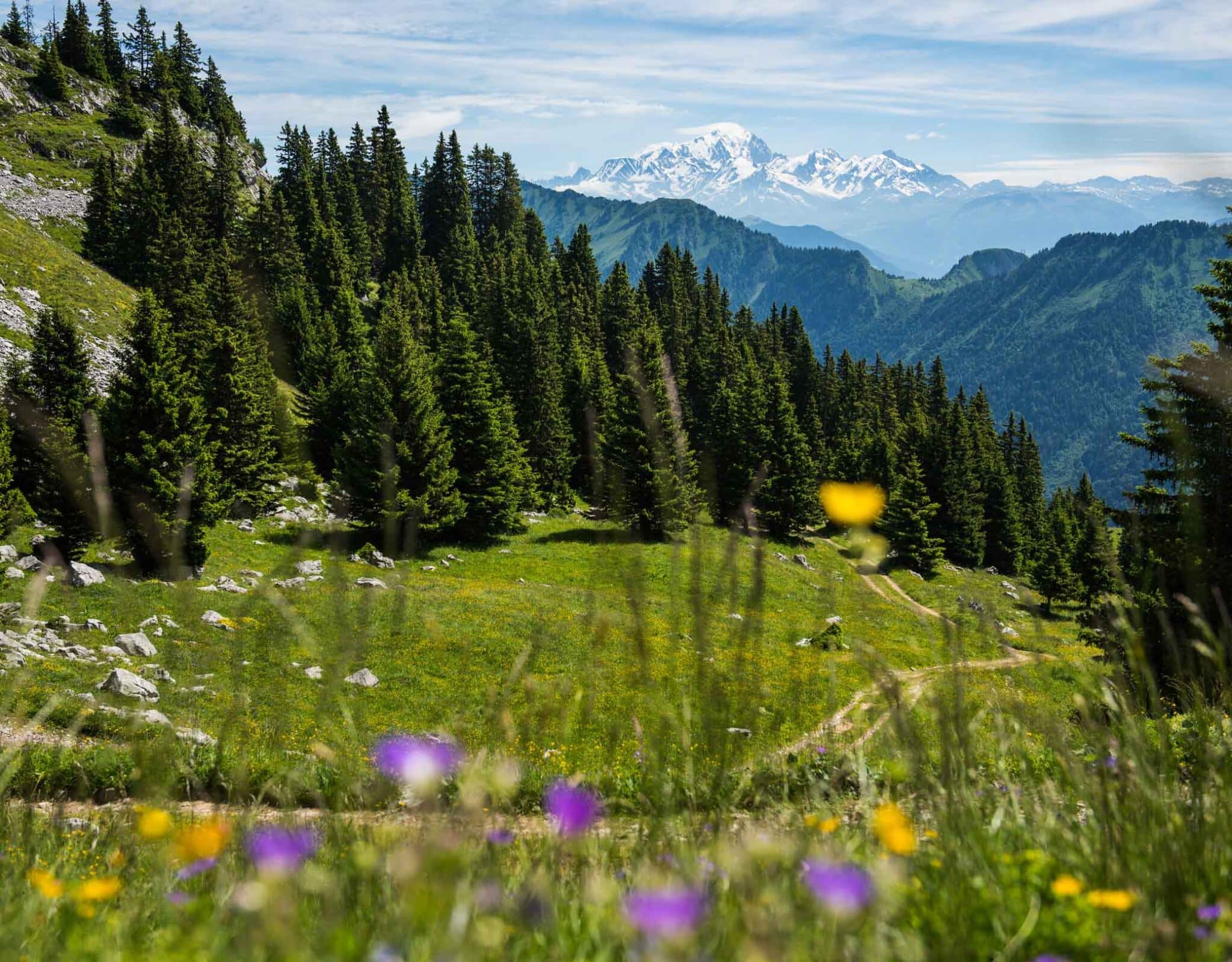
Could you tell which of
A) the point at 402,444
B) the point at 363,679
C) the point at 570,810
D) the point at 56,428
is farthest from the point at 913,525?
the point at 570,810

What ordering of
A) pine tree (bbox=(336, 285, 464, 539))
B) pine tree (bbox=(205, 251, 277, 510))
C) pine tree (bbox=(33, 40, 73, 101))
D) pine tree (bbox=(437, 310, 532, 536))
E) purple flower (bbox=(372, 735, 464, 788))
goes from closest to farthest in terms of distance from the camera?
purple flower (bbox=(372, 735, 464, 788))
pine tree (bbox=(205, 251, 277, 510))
pine tree (bbox=(336, 285, 464, 539))
pine tree (bbox=(437, 310, 532, 536))
pine tree (bbox=(33, 40, 73, 101))

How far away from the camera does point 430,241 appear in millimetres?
98562

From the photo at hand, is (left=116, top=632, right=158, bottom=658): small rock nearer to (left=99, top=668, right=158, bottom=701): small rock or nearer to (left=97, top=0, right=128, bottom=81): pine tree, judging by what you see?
(left=99, top=668, right=158, bottom=701): small rock

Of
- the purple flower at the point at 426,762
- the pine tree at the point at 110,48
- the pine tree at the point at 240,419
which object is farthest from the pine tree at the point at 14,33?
the purple flower at the point at 426,762

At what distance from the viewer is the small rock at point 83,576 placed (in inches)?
922

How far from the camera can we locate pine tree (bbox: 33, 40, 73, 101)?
93812 millimetres

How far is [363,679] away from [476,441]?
2722cm

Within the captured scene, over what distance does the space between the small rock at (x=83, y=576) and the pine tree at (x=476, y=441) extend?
2010 cm

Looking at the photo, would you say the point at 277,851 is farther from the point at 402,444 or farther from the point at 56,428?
the point at 402,444

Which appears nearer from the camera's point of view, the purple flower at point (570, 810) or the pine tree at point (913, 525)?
the purple flower at point (570, 810)

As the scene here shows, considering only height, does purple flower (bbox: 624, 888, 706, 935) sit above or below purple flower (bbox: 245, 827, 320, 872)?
above

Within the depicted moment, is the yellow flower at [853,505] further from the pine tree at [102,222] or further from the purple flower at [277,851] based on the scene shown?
the pine tree at [102,222]

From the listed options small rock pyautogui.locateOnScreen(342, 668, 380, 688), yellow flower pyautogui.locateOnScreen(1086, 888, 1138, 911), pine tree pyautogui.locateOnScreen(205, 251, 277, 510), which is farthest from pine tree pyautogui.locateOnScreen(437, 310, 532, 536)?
yellow flower pyautogui.locateOnScreen(1086, 888, 1138, 911)

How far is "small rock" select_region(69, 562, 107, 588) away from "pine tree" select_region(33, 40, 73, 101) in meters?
98.1
